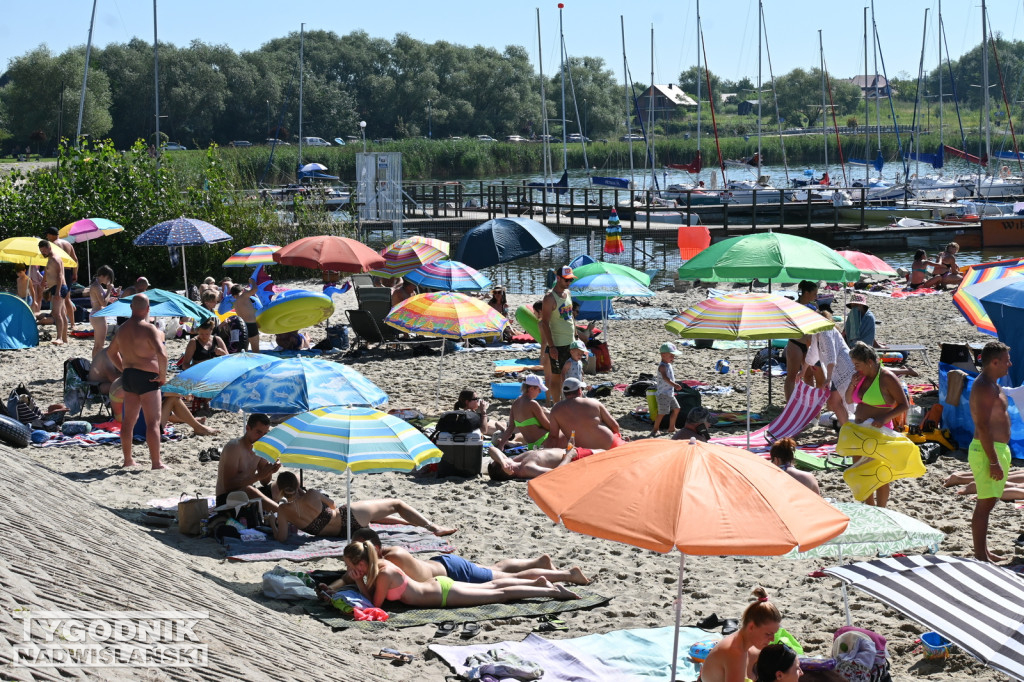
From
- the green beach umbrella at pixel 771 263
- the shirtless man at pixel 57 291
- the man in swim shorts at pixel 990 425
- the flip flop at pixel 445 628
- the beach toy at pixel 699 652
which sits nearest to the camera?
the beach toy at pixel 699 652

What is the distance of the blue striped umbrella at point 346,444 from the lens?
6570mm

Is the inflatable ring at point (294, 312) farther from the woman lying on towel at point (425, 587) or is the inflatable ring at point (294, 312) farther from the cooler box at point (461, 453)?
the woman lying on towel at point (425, 587)

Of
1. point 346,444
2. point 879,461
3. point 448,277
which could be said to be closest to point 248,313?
point 448,277

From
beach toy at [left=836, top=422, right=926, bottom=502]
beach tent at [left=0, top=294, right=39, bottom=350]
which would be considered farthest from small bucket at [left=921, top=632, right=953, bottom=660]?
beach tent at [left=0, top=294, right=39, bottom=350]

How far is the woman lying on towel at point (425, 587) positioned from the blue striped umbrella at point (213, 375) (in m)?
2.31

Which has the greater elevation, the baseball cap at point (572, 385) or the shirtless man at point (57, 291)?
the shirtless man at point (57, 291)

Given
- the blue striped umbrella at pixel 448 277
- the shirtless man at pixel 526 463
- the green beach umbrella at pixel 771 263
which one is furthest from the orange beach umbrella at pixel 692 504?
the blue striped umbrella at pixel 448 277

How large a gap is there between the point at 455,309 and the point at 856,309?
4755 mm

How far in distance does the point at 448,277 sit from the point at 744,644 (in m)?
9.82

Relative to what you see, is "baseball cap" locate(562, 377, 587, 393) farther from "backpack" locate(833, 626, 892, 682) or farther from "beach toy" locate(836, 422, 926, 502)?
"backpack" locate(833, 626, 892, 682)

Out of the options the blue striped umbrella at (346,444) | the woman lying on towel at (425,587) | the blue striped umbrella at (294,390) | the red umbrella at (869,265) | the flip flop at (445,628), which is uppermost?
the red umbrella at (869,265)

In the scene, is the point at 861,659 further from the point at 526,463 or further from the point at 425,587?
the point at 526,463

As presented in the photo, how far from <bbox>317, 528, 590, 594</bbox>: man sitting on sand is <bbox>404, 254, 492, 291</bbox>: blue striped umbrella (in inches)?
292

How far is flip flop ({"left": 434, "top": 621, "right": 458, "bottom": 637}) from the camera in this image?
6.07 m
